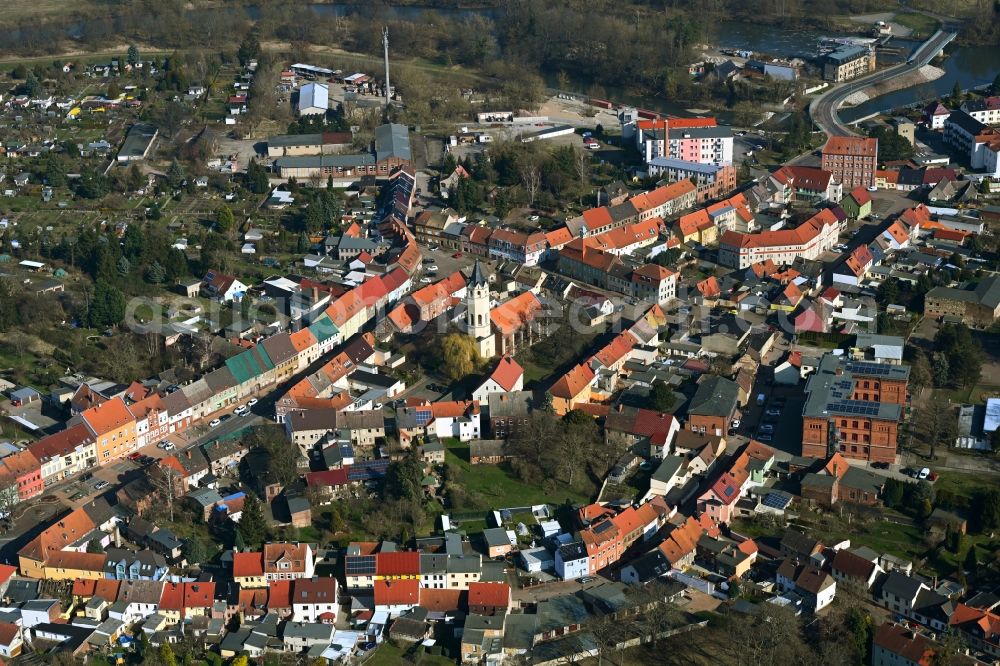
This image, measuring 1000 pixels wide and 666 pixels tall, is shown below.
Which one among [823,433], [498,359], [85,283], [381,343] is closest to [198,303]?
[85,283]

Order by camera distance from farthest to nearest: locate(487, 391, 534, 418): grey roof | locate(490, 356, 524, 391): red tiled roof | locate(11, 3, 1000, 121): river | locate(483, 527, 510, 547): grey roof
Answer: locate(11, 3, 1000, 121): river
locate(490, 356, 524, 391): red tiled roof
locate(487, 391, 534, 418): grey roof
locate(483, 527, 510, 547): grey roof

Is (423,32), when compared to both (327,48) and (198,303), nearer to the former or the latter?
(327,48)

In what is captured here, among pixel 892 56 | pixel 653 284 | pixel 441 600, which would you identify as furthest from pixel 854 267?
pixel 892 56

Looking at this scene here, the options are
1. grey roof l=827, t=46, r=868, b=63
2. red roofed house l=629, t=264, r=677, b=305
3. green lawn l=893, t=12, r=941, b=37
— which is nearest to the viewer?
red roofed house l=629, t=264, r=677, b=305

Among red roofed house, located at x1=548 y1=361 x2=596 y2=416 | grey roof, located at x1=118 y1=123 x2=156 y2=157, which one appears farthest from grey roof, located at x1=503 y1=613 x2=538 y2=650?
grey roof, located at x1=118 y1=123 x2=156 y2=157

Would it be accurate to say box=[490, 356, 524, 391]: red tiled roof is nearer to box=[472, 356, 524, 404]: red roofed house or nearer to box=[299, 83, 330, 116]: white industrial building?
box=[472, 356, 524, 404]: red roofed house

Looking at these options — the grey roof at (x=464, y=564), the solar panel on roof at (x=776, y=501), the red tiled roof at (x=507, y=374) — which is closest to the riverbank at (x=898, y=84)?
the red tiled roof at (x=507, y=374)

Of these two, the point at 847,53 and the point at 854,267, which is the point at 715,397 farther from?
the point at 847,53
